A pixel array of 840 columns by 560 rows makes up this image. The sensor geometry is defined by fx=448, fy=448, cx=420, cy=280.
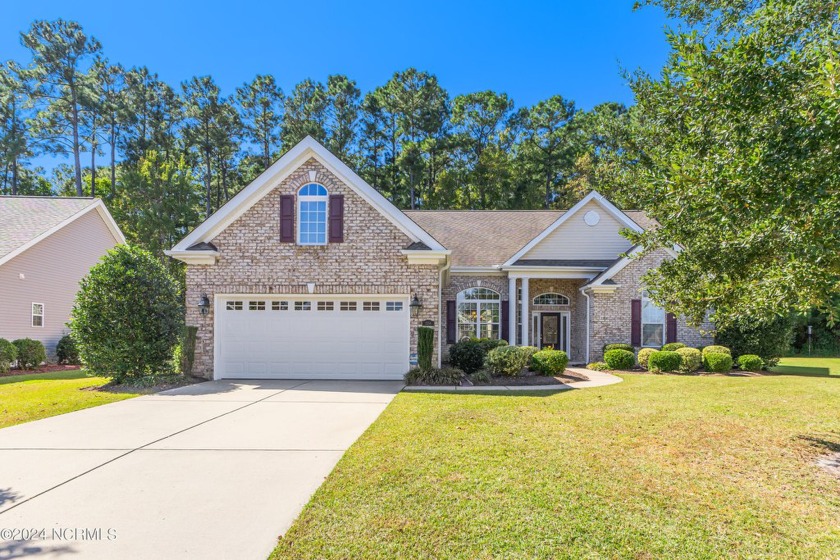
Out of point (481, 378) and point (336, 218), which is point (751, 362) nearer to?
point (481, 378)

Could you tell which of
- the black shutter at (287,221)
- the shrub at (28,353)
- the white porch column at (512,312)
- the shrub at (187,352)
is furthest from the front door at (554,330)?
the shrub at (28,353)

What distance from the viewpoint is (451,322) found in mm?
16984

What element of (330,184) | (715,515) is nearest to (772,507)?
(715,515)

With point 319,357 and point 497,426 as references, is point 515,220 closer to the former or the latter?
point 319,357

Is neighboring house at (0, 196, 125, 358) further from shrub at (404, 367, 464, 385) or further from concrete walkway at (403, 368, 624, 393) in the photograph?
concrete walkway at (403, 368, 624, 393)

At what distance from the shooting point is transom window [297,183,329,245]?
482 inches

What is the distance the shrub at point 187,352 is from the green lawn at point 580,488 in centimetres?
709

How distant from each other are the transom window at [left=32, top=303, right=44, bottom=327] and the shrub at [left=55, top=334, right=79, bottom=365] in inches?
41.3

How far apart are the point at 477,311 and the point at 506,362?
17.5ft

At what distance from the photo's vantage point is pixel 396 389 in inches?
421

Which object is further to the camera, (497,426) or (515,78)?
(515,78)

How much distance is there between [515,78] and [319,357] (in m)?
31.8

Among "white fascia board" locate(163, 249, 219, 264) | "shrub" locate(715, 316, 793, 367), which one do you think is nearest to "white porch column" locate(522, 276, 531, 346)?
"shrub" locate(715, 316, 793, 367)

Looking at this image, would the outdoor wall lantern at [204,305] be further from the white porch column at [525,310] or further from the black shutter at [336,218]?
the white porch column at [525,310]
